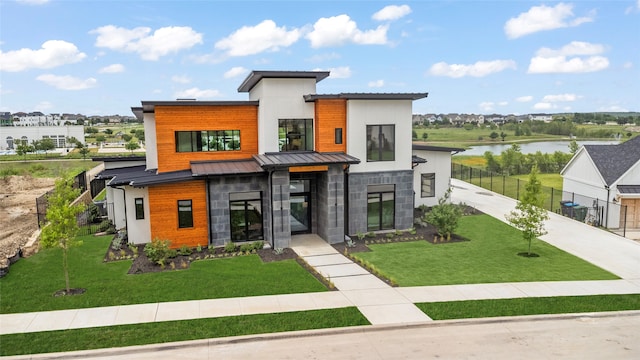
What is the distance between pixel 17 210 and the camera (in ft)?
116

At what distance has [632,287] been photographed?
Result: 55.7 ft

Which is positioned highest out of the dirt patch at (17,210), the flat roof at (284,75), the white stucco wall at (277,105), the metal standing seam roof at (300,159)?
the flat roof at (284,75)

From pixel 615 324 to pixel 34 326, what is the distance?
16783 millimetres

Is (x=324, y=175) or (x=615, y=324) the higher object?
(x=324, y=175)

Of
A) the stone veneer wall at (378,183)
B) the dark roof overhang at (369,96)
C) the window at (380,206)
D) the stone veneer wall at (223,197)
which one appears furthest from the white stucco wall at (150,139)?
the window at (380,206)

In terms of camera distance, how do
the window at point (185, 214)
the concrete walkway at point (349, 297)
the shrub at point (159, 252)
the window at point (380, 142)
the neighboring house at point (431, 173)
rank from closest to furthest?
1. the concrete walkway at point (349, 297)
2. the shrub at point (159, 252)
3. the window at point (185, 214)
4. the window at point (380, 142)
5. the neighboring house at point (431, 173)

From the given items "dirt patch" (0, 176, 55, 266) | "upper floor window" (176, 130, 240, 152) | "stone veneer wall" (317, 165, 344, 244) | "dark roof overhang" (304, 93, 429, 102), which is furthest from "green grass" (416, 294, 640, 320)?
"dirt patch" (0, 176, 55, 266)

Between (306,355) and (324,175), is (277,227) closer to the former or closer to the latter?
(324,175)

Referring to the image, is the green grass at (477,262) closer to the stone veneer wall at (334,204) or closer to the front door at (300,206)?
the stone veneer wall at (334,204)

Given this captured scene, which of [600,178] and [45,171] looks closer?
[600,178]

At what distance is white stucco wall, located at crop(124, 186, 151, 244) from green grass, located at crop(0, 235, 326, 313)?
199 centimetres

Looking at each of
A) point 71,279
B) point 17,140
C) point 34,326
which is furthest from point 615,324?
point 17,140

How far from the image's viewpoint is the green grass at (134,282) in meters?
15.4

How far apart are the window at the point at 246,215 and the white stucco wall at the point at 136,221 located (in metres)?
4.01
